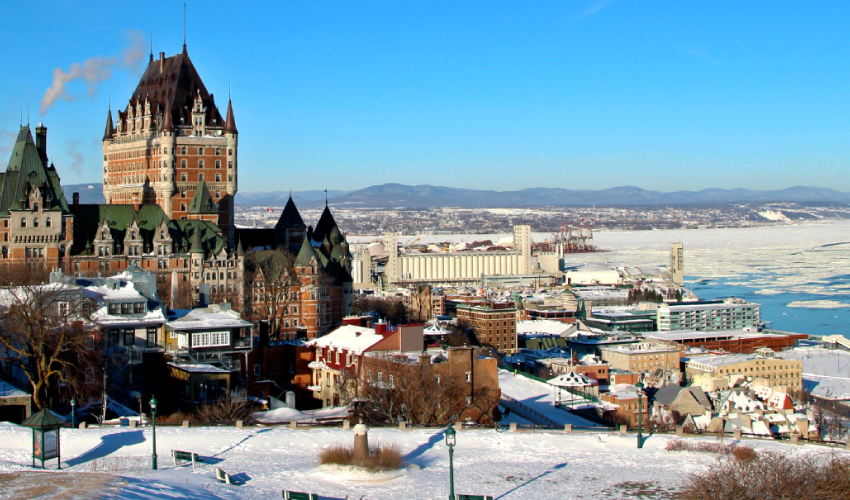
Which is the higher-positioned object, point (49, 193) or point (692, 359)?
point (49, 193)

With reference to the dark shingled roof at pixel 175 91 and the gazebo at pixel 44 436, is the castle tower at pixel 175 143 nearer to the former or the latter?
the dark shingled roof at pixel 175 91

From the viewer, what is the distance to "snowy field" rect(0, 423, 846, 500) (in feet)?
102

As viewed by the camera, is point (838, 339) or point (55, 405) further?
point (838, 339)

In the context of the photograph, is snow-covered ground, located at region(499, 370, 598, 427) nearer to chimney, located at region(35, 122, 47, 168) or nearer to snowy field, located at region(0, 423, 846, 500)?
snowy field, located at region(0, 423, 846, 500)

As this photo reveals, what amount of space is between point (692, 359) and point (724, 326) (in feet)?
165

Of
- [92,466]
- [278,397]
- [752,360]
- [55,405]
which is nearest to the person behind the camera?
[92,466]

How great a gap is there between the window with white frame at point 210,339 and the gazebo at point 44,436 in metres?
22.6

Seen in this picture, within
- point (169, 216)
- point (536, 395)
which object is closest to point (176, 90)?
point (169, 216)

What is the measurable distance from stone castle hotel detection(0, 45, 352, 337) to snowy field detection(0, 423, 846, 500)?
43.5 m

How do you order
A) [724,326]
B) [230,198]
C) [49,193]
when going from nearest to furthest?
[49,193], [230,198], [724,326]

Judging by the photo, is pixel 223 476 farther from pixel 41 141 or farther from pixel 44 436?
pixel 41 141

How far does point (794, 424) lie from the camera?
3078 inches

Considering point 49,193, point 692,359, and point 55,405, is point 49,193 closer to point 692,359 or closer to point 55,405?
point 55,405

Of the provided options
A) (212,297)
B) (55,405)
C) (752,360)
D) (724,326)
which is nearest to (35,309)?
(55,405)
